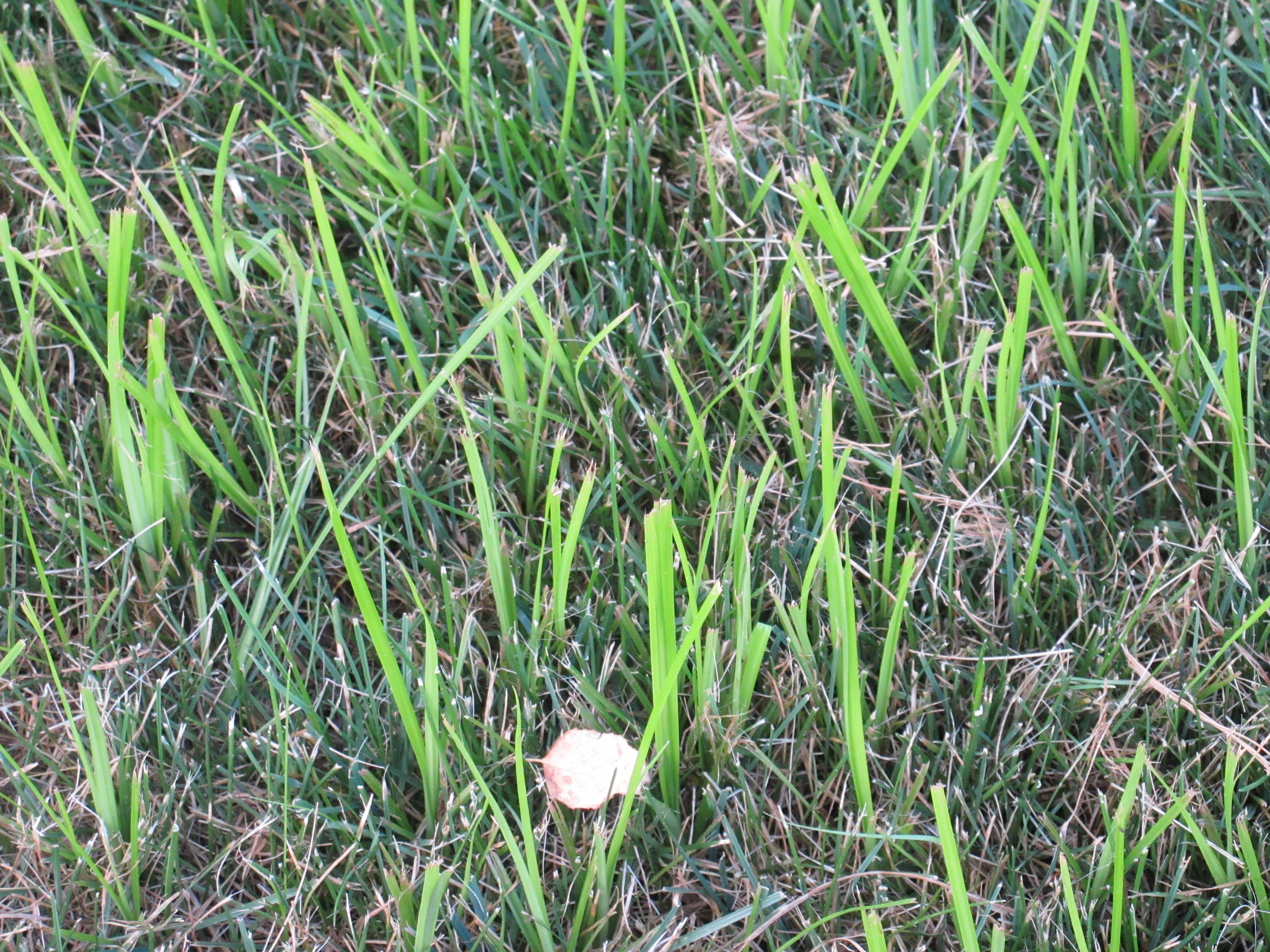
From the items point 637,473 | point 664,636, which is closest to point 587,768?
point 664,636

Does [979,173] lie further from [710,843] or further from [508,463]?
[710,843]

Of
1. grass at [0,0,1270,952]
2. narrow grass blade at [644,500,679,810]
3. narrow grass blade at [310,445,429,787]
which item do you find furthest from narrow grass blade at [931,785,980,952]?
narrow grass blade at [310,445,429,787]

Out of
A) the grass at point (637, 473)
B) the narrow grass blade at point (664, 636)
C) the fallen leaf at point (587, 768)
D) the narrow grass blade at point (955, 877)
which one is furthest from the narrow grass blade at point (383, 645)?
the narrow grass blade at point (955, 877)

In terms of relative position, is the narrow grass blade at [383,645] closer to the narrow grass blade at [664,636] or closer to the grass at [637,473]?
the grass at [637,473]

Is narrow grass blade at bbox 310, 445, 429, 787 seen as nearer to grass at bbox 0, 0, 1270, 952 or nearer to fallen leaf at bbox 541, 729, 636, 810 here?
grass at bbox 0, 0, 1270, 952

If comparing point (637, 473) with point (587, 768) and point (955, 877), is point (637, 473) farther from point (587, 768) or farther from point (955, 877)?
point (955, 877)

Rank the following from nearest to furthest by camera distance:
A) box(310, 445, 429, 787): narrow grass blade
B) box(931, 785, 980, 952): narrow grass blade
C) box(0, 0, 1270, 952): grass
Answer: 1. box(931, 785, 980, 952): narrow grass blade
2. box(310, 445, 429, 787): narrow grass blade
3. box(0, 0, 1270, 952): grass
